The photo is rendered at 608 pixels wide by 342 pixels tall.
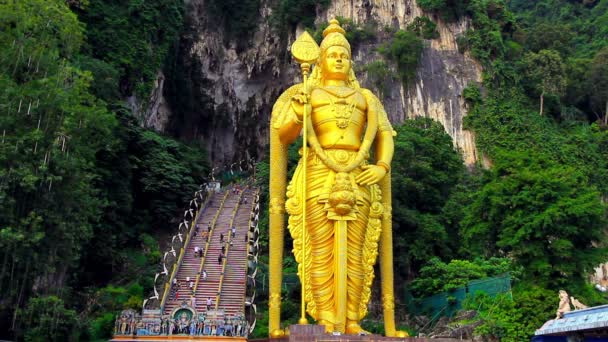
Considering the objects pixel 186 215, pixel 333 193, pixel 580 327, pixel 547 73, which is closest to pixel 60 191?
pixel 333 193

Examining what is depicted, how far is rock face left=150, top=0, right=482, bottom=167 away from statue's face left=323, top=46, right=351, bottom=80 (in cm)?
1621

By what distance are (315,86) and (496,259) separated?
761 cm

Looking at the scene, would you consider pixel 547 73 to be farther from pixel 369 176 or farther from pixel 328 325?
pixel 328 325

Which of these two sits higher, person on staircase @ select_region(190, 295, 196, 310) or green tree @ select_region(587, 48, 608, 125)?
green tree @ select_region(587, 48, 608, 125)

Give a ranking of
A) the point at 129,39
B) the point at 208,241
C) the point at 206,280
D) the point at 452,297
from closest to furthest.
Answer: the point at 452,297, the point at 206,280, the point at 208,241, the point at 129,39

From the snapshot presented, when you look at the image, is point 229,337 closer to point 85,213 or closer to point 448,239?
point 85,213

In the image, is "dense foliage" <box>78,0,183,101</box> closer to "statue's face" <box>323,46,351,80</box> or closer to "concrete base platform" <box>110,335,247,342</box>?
"concrete base platform" <box>110,335,247,342</box>

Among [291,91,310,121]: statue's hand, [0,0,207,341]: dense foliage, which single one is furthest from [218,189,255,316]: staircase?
[291,91,310,121]: statue's hand

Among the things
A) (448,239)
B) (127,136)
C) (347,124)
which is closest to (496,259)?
(448,239)

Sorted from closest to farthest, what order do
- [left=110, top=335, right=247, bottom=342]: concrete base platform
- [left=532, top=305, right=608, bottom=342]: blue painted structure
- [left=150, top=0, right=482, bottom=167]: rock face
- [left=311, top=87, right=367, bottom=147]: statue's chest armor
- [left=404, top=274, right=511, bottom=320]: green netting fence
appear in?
[left=532, top=305, right=608, bottom=342]: blue painted structure
[left=311, top=87, right=367, bottom=147]: statue's chest armor
[left=110, top=335, right=247, bottom=342]: concrete base platform
[left=404, top=274, right=511, bottom=320]: green netting fence
[left=150, top=0, right=482, bottom=167]: rock face

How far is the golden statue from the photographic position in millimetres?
7719

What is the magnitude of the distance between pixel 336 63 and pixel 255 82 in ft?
75.6

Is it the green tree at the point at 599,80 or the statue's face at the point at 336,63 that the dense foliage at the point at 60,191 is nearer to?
the statue's face at the point at 336,63

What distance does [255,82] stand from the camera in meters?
31.2
